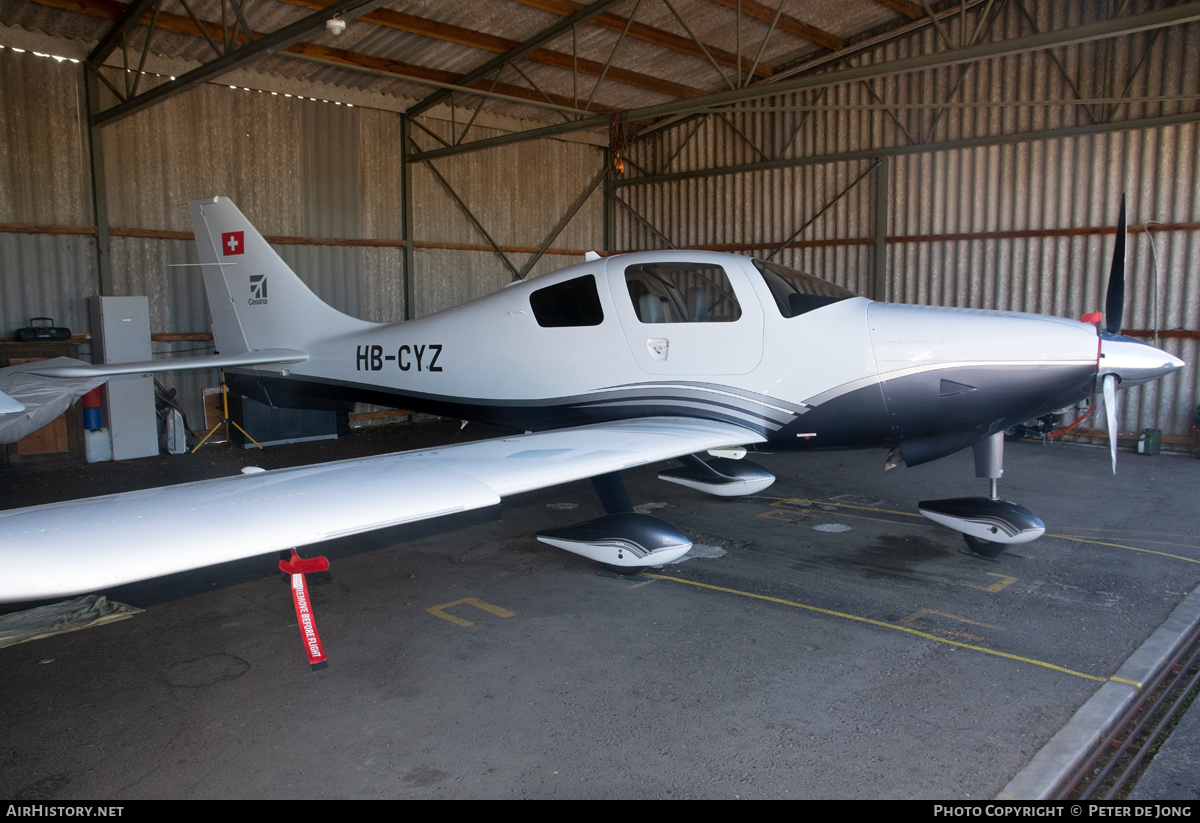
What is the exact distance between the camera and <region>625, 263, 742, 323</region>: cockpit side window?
18.8ft

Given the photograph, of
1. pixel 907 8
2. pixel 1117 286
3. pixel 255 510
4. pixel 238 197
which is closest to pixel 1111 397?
pixel 1117 286

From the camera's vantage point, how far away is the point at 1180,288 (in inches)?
426

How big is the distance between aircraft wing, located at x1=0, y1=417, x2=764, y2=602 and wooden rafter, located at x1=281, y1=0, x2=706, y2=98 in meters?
7.88

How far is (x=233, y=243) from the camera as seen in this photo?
8203 millimetres

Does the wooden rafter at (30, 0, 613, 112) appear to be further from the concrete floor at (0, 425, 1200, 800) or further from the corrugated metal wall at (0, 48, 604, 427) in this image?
the concrete floor at (0, 425, 1200, 800)

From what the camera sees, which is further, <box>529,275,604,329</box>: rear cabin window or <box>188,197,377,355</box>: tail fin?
<box>188,197,377,355</box>: tail fin

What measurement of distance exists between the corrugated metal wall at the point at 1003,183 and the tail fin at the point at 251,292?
595 centimetres

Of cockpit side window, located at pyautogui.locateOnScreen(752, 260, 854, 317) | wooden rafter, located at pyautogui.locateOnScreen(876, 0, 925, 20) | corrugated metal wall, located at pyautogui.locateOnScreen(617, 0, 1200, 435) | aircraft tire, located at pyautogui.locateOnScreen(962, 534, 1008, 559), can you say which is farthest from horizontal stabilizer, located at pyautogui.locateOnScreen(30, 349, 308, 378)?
wooden rafter, located at pyautogui.locateOnScreen(876, 0, 925, 20)

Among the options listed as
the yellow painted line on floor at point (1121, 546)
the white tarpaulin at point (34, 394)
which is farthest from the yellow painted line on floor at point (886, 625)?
the white tarpaulin at point (34, 394)

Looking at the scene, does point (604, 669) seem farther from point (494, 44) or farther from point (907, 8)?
point (907, 8)

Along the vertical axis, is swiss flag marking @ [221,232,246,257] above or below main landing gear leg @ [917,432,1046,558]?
above

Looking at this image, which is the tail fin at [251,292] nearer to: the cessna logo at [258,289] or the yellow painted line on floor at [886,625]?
the cessna logo at [258,289]

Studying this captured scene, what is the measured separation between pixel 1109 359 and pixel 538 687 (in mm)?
4048

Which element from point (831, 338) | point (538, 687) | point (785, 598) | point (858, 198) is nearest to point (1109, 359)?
point (831, 338)
